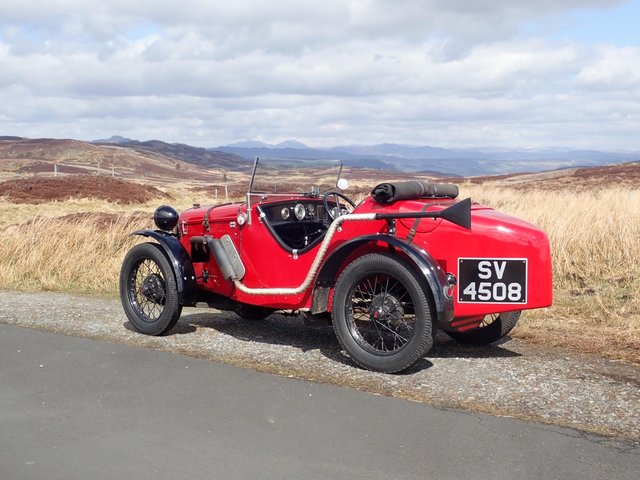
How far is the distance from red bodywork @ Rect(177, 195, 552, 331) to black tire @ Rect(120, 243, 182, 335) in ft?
1.41

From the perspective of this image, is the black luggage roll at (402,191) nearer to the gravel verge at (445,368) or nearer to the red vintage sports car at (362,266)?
the red vintage sports car at (362,266)

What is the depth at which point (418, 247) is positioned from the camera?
541 cm

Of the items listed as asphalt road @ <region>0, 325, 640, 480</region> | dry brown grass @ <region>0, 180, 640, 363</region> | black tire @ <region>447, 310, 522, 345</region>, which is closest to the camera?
asphalt road @ <region>0, 325, 640, 480</region>

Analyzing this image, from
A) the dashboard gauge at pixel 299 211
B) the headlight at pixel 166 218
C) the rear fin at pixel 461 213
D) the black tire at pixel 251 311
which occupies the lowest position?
the black tire at pixel 251 311

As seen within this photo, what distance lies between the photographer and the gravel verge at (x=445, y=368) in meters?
4.57

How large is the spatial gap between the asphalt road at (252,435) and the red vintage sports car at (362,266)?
795 mm

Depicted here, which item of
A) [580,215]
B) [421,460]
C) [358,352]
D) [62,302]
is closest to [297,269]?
[358,352]

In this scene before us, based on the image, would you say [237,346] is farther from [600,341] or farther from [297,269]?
[600,341]

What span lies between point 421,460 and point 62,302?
20.7ft

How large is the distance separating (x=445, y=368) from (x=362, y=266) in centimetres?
99

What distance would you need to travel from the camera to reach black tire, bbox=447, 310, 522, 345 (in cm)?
613

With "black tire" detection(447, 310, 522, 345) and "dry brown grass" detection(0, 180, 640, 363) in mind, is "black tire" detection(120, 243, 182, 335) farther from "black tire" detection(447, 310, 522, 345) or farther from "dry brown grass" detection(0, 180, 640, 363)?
"dry brown grass" detection(0, 180, 640, 363)

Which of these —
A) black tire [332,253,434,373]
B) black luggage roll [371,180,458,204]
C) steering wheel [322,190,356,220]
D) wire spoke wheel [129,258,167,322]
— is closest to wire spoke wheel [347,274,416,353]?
black tire [332,253,434,373]

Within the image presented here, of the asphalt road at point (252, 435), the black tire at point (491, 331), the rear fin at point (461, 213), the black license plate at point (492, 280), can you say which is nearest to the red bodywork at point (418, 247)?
Answer: the black license plate at point (492, 280)
